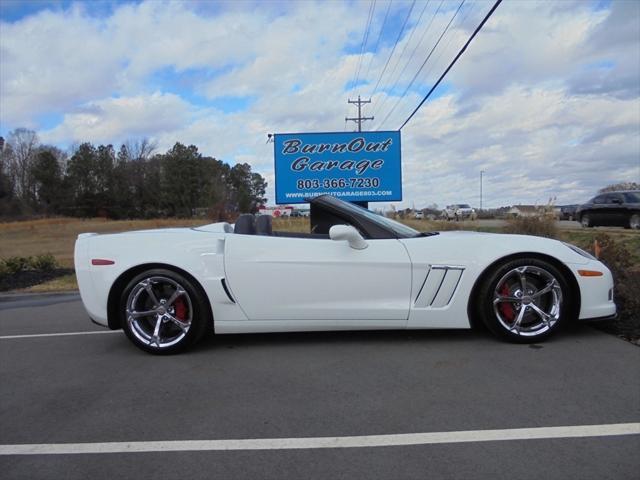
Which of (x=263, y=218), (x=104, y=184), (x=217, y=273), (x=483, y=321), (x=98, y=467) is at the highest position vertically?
(x=104, y=184)

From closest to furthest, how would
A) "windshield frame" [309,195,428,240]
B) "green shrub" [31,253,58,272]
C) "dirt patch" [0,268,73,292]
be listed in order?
1. "windshield frame" [309,195,428,240]
2. "dirt patch" [0,268,73,292]
3. "green shrub" [31,253,58,272]

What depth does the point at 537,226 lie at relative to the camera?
474 inches

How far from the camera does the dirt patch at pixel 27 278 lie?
1017 centimetres

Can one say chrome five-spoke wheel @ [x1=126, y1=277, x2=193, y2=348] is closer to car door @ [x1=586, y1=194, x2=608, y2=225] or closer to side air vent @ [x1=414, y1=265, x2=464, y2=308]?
side air vent @ [x1=414, y1=265, x2=464, y2=308]

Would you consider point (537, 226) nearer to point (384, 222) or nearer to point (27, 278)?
point (384, 222)

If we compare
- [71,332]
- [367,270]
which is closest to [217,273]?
[367,270]

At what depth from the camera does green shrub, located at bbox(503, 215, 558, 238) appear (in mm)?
11984

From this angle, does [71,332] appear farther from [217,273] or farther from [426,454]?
[426,454]

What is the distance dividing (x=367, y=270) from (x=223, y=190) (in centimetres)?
8182

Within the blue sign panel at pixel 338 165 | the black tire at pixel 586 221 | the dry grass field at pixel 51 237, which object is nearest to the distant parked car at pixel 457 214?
the black tire at pixel 586 221

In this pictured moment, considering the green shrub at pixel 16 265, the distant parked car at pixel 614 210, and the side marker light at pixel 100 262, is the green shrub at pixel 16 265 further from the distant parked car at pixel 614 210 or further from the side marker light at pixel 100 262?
the distant parked car at pixel 614 210

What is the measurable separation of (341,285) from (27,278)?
29.7ft

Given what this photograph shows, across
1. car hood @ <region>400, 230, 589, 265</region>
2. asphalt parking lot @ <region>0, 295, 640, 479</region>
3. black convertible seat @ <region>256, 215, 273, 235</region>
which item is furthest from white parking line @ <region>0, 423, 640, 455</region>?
black convertible seat @ <region>256, 215, 273, 235</region>

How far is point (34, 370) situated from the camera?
4195 millimetres
